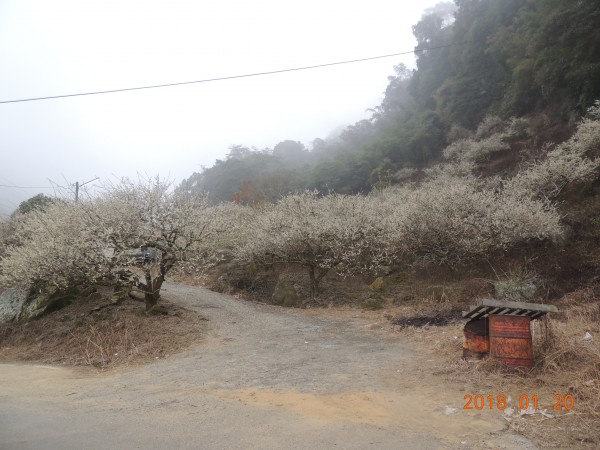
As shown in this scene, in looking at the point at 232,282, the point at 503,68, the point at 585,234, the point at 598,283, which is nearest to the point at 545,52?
the point at 503,68

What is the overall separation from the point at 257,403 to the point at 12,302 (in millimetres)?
11190

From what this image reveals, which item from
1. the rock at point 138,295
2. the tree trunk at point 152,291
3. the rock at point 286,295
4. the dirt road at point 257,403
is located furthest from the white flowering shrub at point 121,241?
the rock at point 286,295

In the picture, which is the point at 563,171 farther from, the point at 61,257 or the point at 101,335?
the point at 61,257

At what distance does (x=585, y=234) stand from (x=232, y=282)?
13.3 meters

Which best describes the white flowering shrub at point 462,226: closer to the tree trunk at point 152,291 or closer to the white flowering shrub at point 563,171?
the white flowering shrub at point 563,171

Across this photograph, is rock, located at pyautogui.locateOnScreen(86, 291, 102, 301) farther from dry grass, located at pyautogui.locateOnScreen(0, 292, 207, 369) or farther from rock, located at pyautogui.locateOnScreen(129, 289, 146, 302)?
rock, located at pyautogui.locateOnScreen(129, 289, 146, 302)

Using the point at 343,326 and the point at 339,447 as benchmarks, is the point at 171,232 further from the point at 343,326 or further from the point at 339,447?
the point at 339,447
